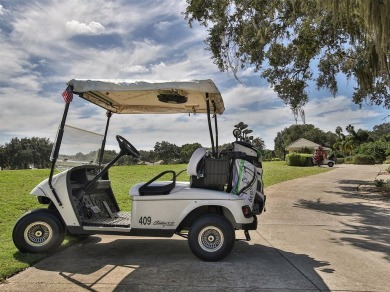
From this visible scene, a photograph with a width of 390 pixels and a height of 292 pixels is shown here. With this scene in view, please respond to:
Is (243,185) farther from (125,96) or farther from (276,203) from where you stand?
(276,203)

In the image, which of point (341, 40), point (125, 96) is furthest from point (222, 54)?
point (125, 96)

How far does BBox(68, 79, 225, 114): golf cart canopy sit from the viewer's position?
520 cm

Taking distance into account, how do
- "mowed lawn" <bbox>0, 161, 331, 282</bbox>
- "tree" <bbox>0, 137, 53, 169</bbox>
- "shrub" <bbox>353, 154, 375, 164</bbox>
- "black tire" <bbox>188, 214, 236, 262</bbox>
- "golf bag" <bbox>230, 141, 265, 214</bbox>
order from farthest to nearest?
"tree" <bbox>0, 137, 53, 169</bbox> → "shrub" <bbox>353, 154, 375, 164</bbox> → "golf bag" <bbox>230, 141, 265, 214</bbox> → "black tire" <bbox>188, 214, 236, 262</bbox> → "mowed lawn" <bbox>0, 161, 331, 282</bbox>

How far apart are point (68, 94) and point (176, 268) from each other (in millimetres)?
2631

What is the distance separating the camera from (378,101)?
784 inches

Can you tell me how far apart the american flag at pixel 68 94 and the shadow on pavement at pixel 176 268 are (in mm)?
2076

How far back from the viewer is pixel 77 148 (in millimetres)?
6047

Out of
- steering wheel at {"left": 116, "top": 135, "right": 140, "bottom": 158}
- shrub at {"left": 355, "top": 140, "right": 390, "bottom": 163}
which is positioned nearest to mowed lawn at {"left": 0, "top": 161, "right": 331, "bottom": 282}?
steering wheel at {"left": 116, "top": 135, "right": 140, "bottom": 158}

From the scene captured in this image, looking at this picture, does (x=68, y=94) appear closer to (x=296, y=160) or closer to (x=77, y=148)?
(x=77, y=148)

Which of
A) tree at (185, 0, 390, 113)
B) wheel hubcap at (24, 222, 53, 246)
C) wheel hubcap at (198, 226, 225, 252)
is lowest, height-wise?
wheel hubcap at (198, 226, 225, 252)

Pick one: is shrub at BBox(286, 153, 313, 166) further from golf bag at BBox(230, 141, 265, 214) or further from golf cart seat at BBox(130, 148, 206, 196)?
golf cart seat at BBox(130, 148, 206, 196)

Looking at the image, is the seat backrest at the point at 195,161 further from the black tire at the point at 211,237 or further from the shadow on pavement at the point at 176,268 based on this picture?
the shadow on pavement at the point at 176,268

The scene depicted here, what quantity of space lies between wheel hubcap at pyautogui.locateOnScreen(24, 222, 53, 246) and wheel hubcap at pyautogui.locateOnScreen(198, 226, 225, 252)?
1986 mm

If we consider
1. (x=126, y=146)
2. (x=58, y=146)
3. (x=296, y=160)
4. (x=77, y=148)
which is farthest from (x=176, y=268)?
(x=296, y=160)
